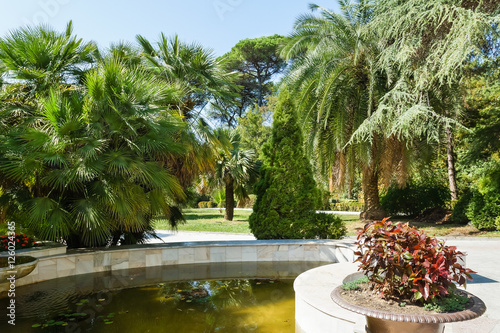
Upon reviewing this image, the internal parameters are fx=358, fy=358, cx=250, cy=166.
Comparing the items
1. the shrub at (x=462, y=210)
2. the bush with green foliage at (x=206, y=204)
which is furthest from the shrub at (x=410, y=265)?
the bush with green foliage at (x=206, y=204)

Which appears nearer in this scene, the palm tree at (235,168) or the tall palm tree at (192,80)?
the tall palm tree at (192,80)

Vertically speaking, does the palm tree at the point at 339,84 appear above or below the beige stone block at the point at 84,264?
above

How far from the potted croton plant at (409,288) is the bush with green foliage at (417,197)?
1361 cm

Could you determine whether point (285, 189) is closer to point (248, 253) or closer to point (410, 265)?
point (248, 253)

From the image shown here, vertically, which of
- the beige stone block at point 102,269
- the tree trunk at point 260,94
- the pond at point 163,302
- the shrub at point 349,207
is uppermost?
the tree trunk at point 260,94

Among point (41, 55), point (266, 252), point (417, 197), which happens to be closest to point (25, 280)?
point (41, 55)

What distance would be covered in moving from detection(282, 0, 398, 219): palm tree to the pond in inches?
269

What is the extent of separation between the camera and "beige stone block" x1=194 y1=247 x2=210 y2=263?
8.02 metres

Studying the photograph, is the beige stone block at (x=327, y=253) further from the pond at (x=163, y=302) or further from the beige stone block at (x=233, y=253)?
the beige stone block at (x=233, y=253)

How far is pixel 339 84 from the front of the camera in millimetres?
12758

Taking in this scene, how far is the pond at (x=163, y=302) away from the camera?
452 centimetres

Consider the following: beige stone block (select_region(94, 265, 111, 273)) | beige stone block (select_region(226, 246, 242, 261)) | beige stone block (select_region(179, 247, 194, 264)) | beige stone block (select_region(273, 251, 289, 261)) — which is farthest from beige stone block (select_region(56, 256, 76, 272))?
beige stone block (select_region(273, 251, 289, 261))

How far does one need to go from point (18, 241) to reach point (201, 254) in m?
3.54

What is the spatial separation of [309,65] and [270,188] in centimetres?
543
